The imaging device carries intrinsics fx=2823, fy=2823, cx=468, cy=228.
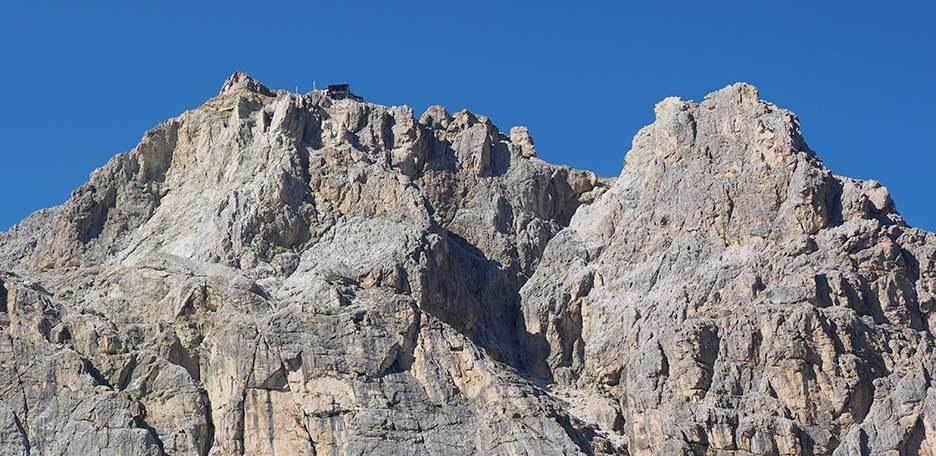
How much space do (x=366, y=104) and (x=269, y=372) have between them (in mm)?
34187

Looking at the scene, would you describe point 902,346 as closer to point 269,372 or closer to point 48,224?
point 269,372

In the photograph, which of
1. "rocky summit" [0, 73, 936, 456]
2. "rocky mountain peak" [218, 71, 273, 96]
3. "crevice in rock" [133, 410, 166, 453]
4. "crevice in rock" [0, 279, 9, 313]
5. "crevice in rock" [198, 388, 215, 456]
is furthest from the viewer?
"rocky mountain peak" [218, 71, 273, 96]

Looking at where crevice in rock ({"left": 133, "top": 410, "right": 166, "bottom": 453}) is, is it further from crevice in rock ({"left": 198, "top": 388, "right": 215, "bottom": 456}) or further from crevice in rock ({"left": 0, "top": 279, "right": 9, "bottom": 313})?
crevice in rock ({"left": 0, "top": 279, "right": 9, "bottom": 313})

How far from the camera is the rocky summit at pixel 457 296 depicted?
151500 mm

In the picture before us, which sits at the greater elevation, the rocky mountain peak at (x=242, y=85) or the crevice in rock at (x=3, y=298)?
the rocky mountain peak at (x=242, y=85)

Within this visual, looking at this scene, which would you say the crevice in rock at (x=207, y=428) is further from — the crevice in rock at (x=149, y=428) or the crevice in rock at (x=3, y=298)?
the crevice in rock at (x=3, y=298)

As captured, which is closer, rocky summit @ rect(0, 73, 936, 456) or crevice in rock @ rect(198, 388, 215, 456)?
rocky summit @ rect(0, 73, 936, 456)

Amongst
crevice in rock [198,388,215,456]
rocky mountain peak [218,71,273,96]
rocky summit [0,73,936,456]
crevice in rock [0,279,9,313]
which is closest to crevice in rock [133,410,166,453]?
rocky summit [0,73,936,456]

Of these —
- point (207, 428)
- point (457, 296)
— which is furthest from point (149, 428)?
point (457, 296)

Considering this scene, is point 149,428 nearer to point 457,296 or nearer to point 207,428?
point 207,428

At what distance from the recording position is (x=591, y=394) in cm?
16112

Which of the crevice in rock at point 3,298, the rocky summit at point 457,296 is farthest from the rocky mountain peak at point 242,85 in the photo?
the crevice in rock at point 3,298

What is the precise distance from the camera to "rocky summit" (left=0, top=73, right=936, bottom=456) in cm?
15150

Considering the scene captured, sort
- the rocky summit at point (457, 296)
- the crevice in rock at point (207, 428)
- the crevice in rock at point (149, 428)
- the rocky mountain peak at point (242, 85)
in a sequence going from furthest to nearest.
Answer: the rocky mountain peak at point (242, 85) < the crevice in rock at point (207, 428) < the rocky summit at point (457, 296) < the crevice in rock at point (149, 428)
